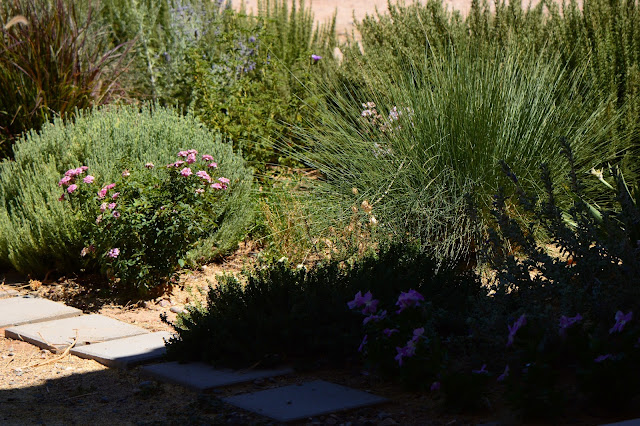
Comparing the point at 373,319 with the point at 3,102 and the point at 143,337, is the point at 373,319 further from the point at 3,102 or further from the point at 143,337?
the point at 3,102

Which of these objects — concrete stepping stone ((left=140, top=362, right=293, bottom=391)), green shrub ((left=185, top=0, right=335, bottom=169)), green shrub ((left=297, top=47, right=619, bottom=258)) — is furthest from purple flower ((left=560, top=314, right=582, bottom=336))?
green shrub ((left=185, top=0, right=335, bottom=169))

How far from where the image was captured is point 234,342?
3.20 meters

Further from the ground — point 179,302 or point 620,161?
point 620,161

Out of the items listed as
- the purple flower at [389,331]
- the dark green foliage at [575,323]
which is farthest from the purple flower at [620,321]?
the purple flower at [389,331]

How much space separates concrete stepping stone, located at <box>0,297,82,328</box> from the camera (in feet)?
14.4

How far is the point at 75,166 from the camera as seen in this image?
528 centimetres

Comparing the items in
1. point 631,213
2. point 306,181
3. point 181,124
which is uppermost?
point 631,213

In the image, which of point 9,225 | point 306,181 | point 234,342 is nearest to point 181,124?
point 306,181

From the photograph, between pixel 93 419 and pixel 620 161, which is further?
pixel 620 161

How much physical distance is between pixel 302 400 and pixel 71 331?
189cm

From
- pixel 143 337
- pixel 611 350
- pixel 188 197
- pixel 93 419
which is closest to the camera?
pixel 611 350

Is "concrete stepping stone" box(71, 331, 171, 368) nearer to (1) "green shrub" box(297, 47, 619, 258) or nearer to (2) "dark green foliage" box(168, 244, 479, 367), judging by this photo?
(2) "dark green foliage" box(168, 244, 479, 367)

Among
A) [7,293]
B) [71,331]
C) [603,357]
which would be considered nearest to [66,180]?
[7,293]

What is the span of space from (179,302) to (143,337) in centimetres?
79
